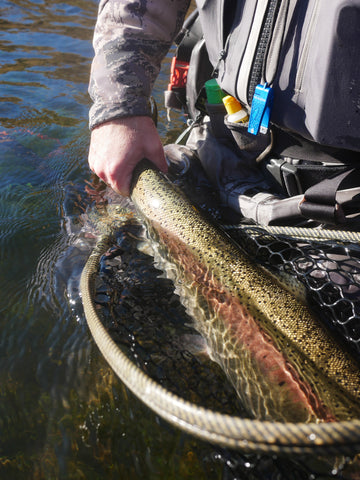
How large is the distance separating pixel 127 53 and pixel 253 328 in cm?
179

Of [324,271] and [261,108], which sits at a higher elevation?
[261,108]

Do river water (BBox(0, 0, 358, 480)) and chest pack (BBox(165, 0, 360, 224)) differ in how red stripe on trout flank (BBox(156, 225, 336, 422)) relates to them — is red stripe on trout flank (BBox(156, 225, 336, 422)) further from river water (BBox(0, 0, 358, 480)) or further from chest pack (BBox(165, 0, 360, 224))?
chest pack (BBox(165, 0, 360, 224))

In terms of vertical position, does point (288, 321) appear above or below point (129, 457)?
above

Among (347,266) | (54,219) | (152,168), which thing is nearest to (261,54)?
(152,168)

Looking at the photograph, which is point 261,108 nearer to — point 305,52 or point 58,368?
point 305,52

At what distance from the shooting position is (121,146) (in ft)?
7.18

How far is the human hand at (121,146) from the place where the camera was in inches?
86.4

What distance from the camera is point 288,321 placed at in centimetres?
153

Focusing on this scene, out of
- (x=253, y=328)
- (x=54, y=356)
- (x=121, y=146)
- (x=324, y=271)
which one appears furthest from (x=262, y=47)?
(x=54, y=356)

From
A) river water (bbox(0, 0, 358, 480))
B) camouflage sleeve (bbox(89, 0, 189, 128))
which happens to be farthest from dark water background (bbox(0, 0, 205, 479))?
camouflage sleeve (bbox(89, 0, 189, 128))

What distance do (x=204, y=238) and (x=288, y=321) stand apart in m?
0.65

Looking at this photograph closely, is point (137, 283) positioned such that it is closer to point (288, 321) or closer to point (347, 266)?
point (288, 321)

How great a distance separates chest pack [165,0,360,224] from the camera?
60.6 inches

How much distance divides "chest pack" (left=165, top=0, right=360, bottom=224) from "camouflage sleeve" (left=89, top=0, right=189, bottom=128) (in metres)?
0.34
